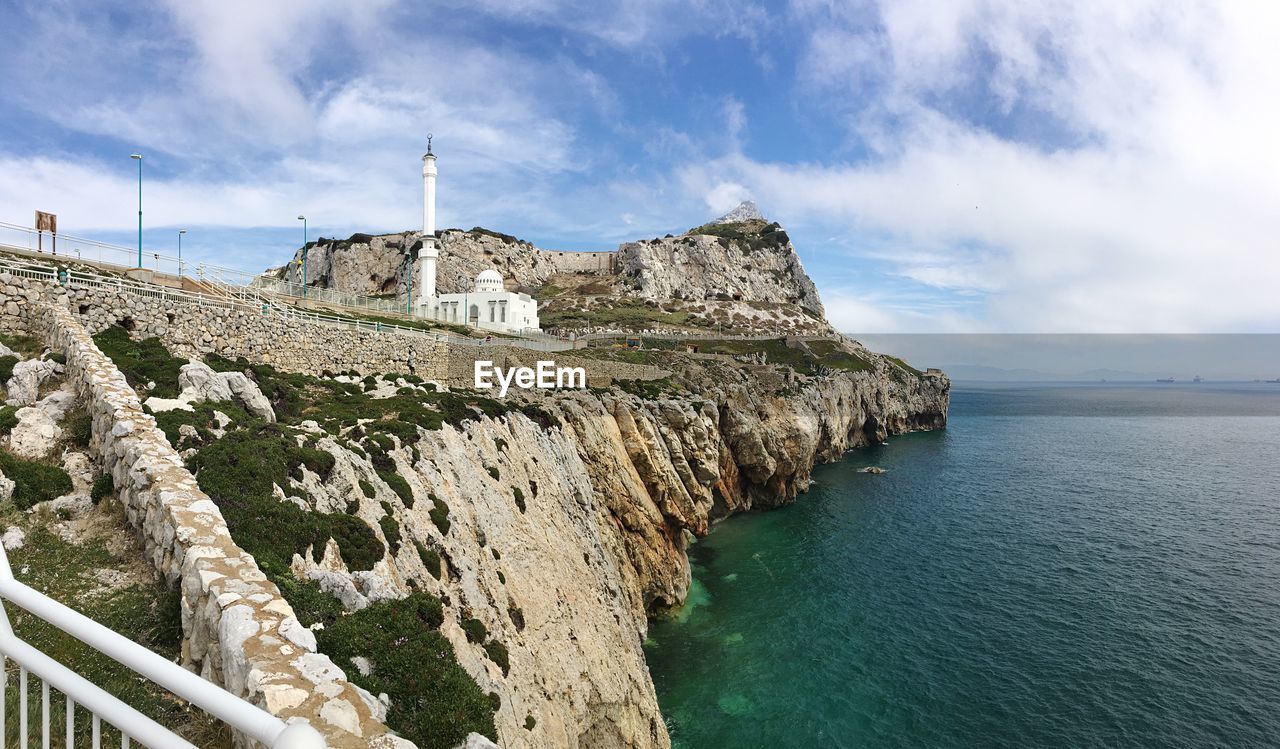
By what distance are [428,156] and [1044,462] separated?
109 metres

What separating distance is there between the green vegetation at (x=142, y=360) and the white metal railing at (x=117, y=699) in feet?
61.1

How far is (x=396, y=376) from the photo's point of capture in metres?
35.6

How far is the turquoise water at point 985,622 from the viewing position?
30.1 meters

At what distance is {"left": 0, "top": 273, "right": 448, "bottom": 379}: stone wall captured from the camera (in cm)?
2286

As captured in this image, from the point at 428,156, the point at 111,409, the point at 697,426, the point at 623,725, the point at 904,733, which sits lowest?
the point at 904,733

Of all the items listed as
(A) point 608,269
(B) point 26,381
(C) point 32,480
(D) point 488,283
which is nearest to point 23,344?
(B) point 26,381

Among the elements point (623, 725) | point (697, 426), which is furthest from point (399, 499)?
point (697, 426)

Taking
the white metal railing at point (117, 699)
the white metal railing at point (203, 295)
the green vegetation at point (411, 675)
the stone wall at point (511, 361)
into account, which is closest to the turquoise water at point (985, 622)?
the stone wall at point (511, 361)

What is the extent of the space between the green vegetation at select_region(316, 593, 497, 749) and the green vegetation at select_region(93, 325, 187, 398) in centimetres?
1335

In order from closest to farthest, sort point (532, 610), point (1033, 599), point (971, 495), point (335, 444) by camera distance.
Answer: point (335, 444) → point (532, 610) → point (1033, 599) → point (971, 495)

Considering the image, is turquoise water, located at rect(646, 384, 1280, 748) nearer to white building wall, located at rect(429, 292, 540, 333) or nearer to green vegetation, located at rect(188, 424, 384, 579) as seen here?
green vegetation, located at rect(188, 424, 384, 579)

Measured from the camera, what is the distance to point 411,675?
34.4 ft

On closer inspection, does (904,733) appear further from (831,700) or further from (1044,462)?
(1044,462)

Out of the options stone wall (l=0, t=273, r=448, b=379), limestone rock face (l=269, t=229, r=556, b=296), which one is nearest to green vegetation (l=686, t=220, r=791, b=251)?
limestone rock face (l=269, t=229, r=556, b=296)
